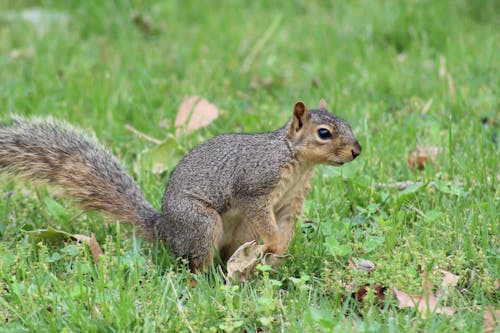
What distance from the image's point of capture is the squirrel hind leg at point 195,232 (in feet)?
8.25

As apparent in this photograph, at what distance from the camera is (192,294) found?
2275mm

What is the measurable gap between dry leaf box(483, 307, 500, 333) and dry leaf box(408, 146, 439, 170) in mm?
1182

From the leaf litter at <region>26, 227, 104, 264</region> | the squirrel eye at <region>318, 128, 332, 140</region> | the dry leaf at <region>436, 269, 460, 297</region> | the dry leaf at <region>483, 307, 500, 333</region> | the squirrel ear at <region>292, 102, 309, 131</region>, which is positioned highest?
the squirrel ear at <region>292, 102, 309, 131</region>

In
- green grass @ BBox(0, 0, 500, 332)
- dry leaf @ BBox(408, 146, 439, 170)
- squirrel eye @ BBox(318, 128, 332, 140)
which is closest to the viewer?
green grass @ BBox(0, 0, 500, 332)

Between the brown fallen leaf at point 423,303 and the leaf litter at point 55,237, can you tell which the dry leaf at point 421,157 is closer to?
the brown fallen leaf at point 423,303

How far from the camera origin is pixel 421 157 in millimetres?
3236

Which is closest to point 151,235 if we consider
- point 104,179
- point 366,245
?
point 104,179

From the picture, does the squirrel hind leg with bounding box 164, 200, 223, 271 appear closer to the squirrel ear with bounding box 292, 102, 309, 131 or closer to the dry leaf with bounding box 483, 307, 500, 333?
the squirrel ear with bounding box 292, 102, 309, 131

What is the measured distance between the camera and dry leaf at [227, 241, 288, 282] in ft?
7.87

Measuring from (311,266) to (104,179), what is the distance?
0.80 m

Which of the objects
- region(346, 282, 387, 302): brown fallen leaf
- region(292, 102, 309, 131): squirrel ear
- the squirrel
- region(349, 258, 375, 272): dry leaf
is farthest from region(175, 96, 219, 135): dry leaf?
region(346, 282, 387, 302): brown fallen leaf

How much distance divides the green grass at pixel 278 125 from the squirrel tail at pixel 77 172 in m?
0.09

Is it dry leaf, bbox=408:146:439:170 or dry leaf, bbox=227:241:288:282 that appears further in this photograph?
dry leaf, bbox=408:146:439:170

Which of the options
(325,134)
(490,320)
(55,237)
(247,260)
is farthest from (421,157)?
(55,237)
